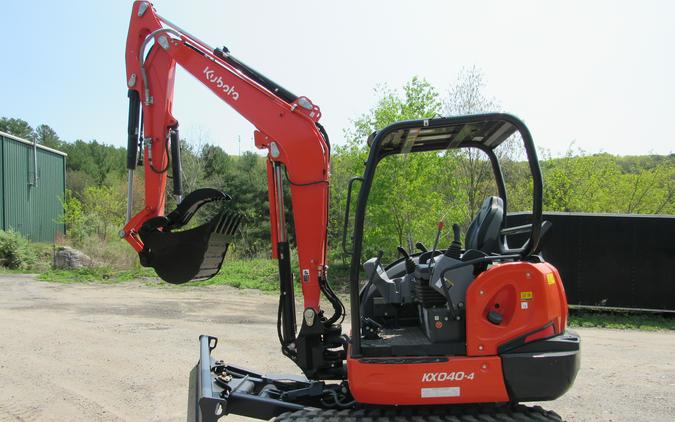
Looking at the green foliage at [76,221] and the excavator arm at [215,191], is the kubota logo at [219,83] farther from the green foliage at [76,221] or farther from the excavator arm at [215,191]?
the green foliage at [76,221]

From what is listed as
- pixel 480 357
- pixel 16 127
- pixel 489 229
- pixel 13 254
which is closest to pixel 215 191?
pixel 489 229

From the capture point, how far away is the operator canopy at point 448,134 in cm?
358

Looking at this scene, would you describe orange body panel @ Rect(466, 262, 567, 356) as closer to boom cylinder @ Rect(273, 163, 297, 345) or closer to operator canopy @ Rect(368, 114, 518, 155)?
operator canopy @ Rect(368, 114, 518, 155)

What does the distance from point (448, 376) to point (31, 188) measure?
29.3 metres

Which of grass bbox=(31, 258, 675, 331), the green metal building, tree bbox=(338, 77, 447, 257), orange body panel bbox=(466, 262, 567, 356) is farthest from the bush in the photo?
orange body panel bbox=(466, 262, 567, 356)

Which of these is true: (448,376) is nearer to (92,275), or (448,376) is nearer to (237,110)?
(237,110)

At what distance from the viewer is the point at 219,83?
479cm

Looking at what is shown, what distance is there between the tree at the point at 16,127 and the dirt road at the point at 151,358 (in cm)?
5856

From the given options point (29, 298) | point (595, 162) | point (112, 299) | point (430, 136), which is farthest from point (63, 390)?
point (595, 162)

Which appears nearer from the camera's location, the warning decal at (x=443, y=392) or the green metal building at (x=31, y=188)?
the warning decal at (x=443, y=392)

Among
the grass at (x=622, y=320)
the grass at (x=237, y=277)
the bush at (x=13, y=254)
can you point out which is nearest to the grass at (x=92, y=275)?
the grass at (x=237, y=277)

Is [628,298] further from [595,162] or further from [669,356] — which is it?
[595,162]

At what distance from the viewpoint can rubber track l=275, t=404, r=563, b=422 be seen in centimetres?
341

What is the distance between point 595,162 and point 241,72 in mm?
17471
